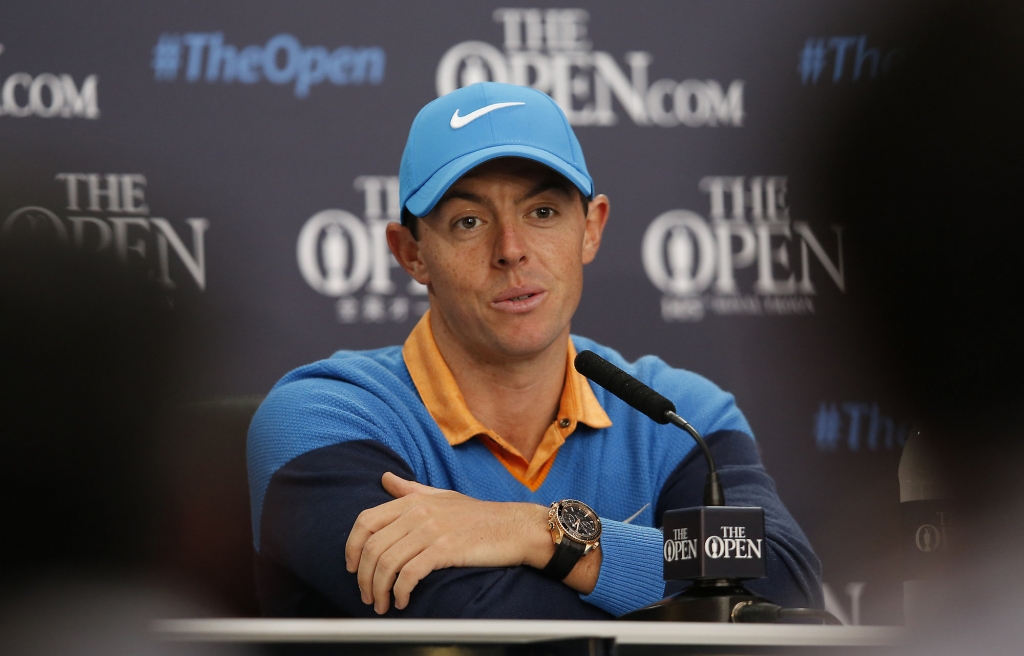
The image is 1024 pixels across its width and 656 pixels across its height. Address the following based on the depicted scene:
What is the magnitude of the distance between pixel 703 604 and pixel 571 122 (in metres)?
1.72

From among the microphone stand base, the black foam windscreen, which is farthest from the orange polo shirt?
the microphone stand base

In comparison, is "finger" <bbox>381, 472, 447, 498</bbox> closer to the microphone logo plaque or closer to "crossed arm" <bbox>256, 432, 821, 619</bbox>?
"crossed arm" <bbox>256, 432, 821, 619</bbox>

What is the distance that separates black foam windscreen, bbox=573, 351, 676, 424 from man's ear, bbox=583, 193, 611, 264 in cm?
69

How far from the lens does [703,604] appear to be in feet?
3.35

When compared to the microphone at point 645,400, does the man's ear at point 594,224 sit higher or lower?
higher

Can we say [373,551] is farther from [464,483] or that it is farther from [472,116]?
[472,116]

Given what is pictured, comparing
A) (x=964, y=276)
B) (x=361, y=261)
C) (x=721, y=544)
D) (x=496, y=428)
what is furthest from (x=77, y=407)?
(x=964, y=276)

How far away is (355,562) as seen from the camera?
1441 millimetres

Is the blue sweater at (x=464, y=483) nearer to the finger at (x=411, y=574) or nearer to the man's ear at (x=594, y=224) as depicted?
the finger at (x=411, y=574)

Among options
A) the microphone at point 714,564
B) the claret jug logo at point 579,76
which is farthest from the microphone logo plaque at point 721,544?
the claret jug logo at point 579,76

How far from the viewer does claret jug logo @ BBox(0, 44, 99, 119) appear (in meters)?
2.44

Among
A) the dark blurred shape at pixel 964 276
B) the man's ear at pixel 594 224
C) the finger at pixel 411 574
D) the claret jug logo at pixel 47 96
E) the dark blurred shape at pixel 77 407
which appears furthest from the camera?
the claret jug logo at pixel 47 96

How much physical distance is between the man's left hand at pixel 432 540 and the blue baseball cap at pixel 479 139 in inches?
20.5

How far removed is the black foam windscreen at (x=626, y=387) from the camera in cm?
120
